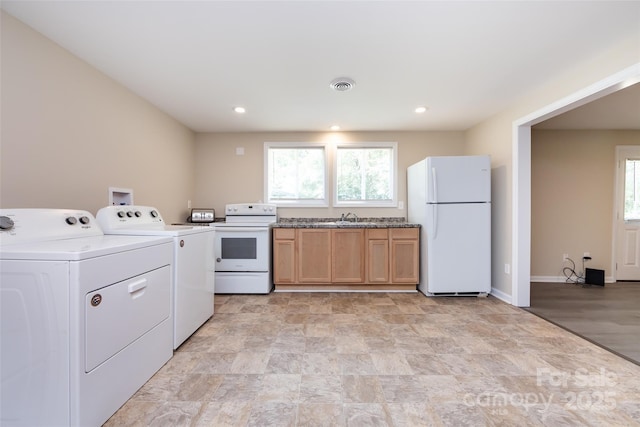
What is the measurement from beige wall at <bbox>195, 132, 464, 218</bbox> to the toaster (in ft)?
0.95

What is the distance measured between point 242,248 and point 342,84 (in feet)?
7.24

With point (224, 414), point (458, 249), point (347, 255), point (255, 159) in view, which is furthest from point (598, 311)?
point (255, 159)

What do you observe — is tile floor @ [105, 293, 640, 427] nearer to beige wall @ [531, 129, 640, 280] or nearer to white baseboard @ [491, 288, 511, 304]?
white baseboard @ [491, 288, 511, 304]

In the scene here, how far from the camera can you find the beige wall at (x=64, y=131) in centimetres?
160

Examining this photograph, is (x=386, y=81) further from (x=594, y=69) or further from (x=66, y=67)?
(x=66, y=67)

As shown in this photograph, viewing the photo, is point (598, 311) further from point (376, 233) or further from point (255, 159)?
point (255, 159)

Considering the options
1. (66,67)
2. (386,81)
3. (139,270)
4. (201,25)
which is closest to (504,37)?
(386,81)

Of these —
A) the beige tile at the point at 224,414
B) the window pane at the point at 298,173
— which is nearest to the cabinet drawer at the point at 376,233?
the window pane at the point at 298,173

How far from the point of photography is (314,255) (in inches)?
133

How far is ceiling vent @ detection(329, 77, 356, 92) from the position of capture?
7.70 ft

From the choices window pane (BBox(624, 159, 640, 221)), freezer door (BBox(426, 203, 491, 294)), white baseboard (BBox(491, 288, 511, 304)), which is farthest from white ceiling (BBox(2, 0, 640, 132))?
white baseboard (BBox(491, 288, 511, 304))

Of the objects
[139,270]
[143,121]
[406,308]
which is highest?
[143,121]

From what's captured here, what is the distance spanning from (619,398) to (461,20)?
2328 millimetres

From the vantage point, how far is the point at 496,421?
1.27 metres
